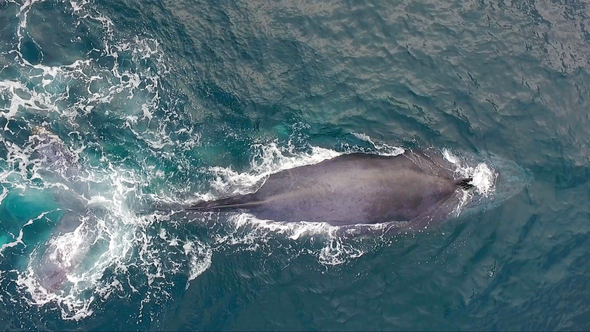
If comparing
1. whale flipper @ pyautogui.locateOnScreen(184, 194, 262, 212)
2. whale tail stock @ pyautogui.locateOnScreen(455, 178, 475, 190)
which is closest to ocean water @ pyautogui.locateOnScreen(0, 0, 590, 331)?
whale flipper @ pyautogui.locateOnScreen(184, 194, 262, 212)

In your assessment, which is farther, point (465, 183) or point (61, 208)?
point (61, 208)

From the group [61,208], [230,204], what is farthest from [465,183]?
[61,208]

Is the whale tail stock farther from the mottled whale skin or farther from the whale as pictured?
the whale

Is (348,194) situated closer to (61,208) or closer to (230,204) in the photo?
(230,204)

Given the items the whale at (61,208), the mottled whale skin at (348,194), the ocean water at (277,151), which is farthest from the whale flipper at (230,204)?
the whale at (61,208)

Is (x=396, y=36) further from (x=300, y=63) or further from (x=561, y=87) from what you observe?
(x=561, y=87)

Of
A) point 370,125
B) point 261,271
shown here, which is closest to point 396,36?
point 370,125

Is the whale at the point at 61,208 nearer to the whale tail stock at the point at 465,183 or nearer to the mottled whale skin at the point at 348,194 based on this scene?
the mottled whale skin at the point at 348,194
